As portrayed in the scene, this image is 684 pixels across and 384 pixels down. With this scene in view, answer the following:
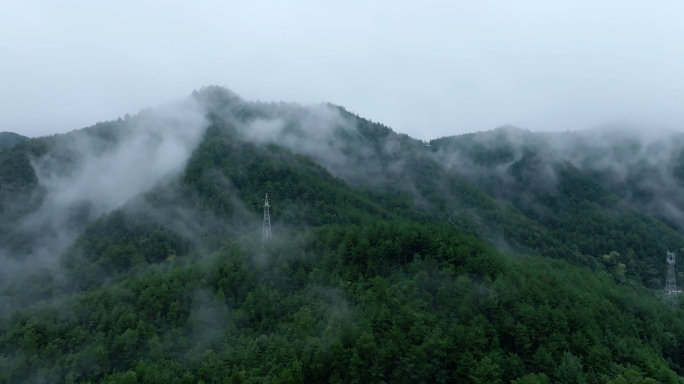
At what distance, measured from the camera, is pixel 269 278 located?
4975 centimetres

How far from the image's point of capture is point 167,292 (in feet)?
153

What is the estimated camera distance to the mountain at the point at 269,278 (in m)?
38.1

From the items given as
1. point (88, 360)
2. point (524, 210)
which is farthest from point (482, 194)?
point (88, 360)

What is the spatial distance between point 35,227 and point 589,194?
478ft

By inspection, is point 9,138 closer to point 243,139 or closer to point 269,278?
point 243,139

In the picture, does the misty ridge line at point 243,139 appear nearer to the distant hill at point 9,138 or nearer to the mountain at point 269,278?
the mountain at point 269,278

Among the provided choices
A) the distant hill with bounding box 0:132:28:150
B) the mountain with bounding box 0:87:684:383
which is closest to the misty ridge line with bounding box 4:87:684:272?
the mountain with bounding box 0:87:684:383

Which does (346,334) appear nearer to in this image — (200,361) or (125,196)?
(200,361)

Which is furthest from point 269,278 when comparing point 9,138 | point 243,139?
point 9,138

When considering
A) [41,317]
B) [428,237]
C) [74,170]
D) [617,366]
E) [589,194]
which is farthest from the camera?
[589,194]

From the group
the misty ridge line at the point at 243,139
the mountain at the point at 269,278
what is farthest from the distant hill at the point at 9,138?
the misty ridge line at the point at 243,139

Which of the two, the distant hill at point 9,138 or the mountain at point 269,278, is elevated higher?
the distant hill at point 9,138

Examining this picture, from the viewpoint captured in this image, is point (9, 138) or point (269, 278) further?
point (9, 138)

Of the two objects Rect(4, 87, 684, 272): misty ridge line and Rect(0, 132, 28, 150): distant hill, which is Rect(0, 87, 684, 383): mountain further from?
Rect(0, 132, 28, 150): distant hill
